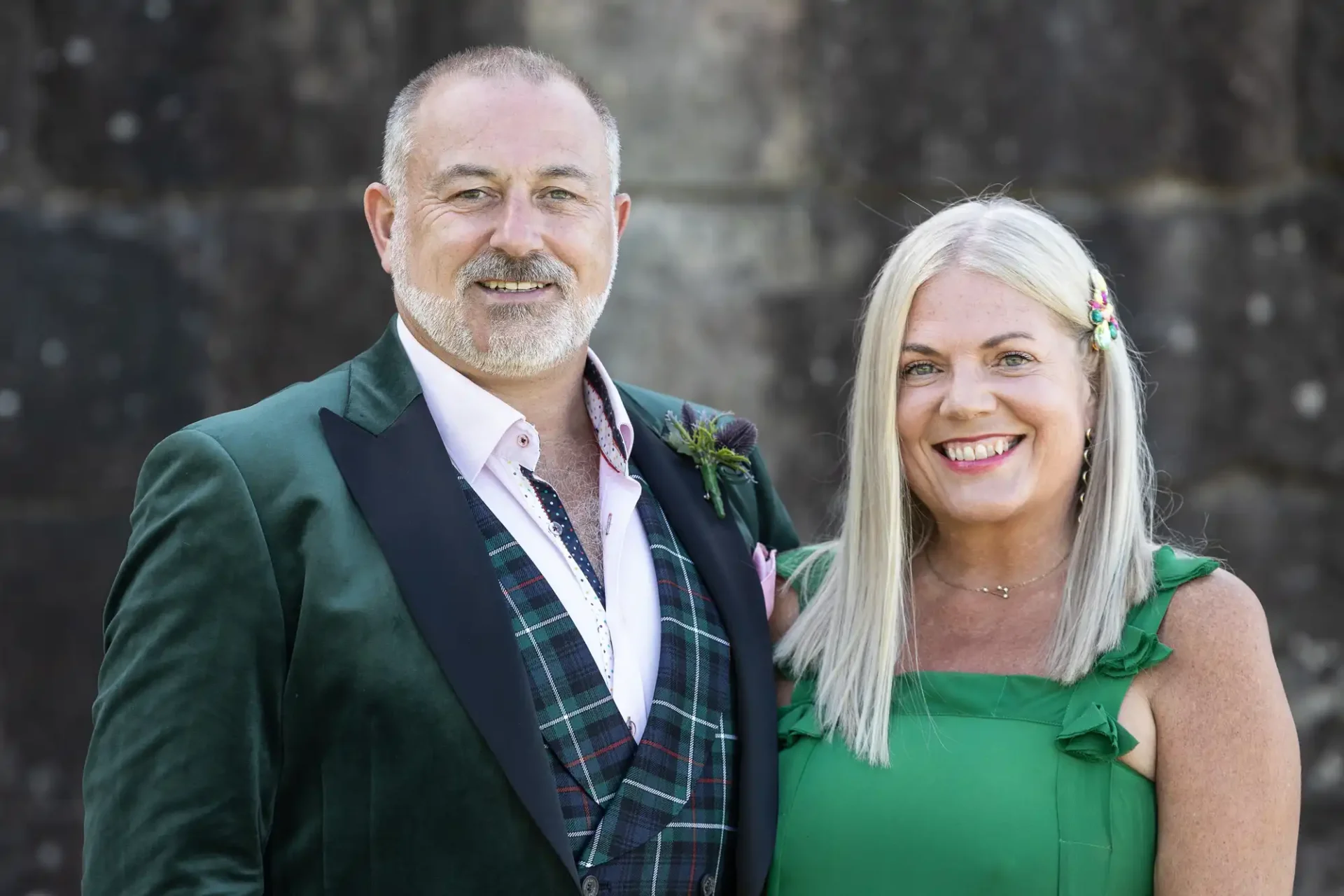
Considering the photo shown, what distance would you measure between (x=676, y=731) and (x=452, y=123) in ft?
3.69

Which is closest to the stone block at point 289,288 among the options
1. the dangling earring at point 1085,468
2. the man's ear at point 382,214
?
the man's ear at point 382,214

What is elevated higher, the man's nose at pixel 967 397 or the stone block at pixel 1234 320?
the stone block at pixel 1234 320

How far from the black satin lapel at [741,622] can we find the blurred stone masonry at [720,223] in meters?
0.98

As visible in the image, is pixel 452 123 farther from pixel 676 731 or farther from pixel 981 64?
pixel 981 64

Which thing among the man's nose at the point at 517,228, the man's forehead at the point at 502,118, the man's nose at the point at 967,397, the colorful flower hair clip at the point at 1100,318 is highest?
the man's forehead at the point at 502,118

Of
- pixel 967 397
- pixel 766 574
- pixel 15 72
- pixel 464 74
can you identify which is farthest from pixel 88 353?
pixel 967 397

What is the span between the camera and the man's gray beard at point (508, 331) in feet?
8.25

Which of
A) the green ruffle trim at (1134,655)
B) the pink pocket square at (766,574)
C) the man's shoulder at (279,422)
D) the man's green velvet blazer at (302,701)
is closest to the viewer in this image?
the man's green velvet blazer at (302,701)

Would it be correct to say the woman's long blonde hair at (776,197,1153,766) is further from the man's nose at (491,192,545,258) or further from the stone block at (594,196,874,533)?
the stone block at (594,196,874,533)

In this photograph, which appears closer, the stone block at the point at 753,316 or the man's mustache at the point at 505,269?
the man's mustache at the point at 505,269

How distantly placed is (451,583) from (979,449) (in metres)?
0.95

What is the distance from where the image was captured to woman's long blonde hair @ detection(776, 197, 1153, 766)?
2527 millimetres

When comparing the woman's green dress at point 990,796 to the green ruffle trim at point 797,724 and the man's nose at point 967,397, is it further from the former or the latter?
the man's nose at point 967,397

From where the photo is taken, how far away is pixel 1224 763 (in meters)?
2.29
